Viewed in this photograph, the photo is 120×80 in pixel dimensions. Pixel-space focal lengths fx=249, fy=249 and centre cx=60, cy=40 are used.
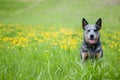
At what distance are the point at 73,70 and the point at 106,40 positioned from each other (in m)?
5.78

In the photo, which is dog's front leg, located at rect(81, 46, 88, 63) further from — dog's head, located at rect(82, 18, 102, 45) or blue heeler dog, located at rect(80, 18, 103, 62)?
dog's head, located at rect(82, 18, 102, 45)

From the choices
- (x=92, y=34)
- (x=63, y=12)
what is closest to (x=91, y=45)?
(x=92, y=34)

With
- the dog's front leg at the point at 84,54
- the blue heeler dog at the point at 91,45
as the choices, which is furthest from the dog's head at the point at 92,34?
the dog's front leg at the point at 84,54

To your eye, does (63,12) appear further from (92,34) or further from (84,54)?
(84,54)

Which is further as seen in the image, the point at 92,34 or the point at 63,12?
the point at 63,12

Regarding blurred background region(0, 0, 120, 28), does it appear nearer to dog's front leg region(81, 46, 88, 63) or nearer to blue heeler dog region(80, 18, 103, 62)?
blue heeler dog region(80, 18, 103, 62)

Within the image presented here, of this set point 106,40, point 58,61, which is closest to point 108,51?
point 106,40

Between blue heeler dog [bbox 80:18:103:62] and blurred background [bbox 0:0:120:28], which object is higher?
blurred background [bbox 0:0:120:28]

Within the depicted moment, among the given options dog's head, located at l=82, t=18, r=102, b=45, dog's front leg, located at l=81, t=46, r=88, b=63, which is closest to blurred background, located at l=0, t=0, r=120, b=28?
dog's head, located at l=82, t=18, r=102, b=45

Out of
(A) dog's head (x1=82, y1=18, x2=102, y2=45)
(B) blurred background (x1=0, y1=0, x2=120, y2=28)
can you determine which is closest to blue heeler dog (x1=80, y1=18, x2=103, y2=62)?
(A) dog's head (x1=82, y1=18, x2=102, y2=45)

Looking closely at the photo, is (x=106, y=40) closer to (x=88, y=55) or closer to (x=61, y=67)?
(x=88, y=55)

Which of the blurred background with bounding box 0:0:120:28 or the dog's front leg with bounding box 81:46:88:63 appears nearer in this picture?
the dog's front leg with bounding box 81:46:88:63

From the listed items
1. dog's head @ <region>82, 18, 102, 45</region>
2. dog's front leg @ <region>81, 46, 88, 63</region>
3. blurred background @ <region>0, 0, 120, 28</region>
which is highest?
blurred background @ <region>0, 0, 120, 28</region>

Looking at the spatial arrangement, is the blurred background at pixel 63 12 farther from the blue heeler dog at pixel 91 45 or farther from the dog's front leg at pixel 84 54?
the dog's front leg at pixel 84 54
